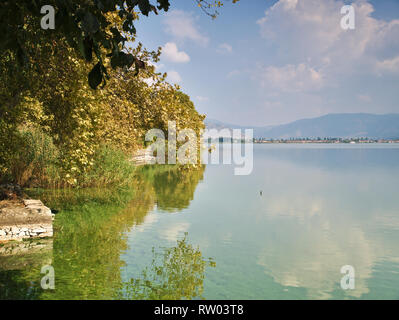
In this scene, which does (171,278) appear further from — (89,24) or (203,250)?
(89,24)

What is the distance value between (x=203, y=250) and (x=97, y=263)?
16.0ft

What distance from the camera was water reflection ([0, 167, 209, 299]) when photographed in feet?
35.1

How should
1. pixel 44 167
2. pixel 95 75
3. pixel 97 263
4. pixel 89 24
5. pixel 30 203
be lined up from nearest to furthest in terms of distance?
1. pixel 89 24
2. pixel 95 75
3. pixel 97 263
4. pixel 30 203
5. pixel 44 167

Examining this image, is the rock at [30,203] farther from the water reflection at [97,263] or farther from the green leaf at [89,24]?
the green leaf at [89,24]

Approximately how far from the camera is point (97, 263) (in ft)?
43.3

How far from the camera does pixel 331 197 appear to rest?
121 feet

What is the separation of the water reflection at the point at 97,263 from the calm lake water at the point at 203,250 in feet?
0.11

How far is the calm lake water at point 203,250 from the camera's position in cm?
1158

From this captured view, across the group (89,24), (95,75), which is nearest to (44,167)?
(95,75)

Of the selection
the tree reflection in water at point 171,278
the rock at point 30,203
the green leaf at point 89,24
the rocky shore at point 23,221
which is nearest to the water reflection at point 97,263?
the tree reflection in water at point 171,278

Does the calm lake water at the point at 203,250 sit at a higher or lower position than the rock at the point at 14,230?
lower

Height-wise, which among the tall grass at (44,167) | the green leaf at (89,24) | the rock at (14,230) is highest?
the green leaf at (89,24)
